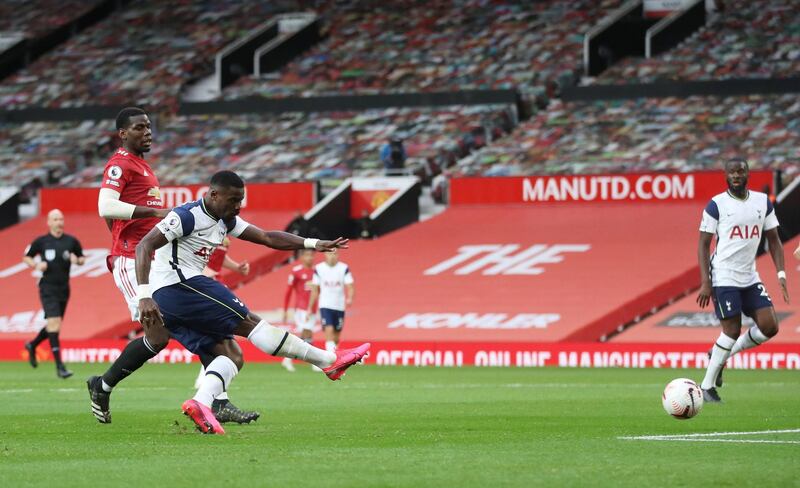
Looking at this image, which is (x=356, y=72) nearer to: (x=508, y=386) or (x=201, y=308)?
(x=508, y=386)

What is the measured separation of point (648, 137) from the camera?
36.7m

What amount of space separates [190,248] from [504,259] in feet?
72.9

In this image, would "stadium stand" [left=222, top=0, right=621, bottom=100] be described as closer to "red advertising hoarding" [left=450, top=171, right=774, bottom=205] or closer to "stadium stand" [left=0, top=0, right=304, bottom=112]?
"stadium stand" [left=0, top=0, right=304, bottom=112]

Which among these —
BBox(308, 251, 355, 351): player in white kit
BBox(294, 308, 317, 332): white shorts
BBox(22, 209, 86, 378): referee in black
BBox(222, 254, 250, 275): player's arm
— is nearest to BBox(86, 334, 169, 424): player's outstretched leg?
BBox(222, 254, 250, 275): player's arm

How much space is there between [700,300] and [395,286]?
59.6 feet

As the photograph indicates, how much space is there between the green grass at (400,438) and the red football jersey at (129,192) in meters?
1.44

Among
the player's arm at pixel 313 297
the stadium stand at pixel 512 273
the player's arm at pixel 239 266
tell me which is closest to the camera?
the player's arm at pixel 239 266

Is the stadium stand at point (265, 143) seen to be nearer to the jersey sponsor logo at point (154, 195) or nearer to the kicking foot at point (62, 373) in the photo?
the kicking foot at point (62, 373)

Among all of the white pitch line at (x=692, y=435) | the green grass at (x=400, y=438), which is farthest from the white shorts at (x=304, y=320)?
the white pitch line at (x=692, y=435)

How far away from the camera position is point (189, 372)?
77.8ft

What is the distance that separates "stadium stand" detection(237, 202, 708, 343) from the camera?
97.0 ft

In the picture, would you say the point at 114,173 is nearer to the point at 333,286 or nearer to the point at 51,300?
the point at 51,300

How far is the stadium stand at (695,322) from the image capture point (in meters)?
26.9

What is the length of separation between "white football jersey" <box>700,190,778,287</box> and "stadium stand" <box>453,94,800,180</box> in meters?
18.8
